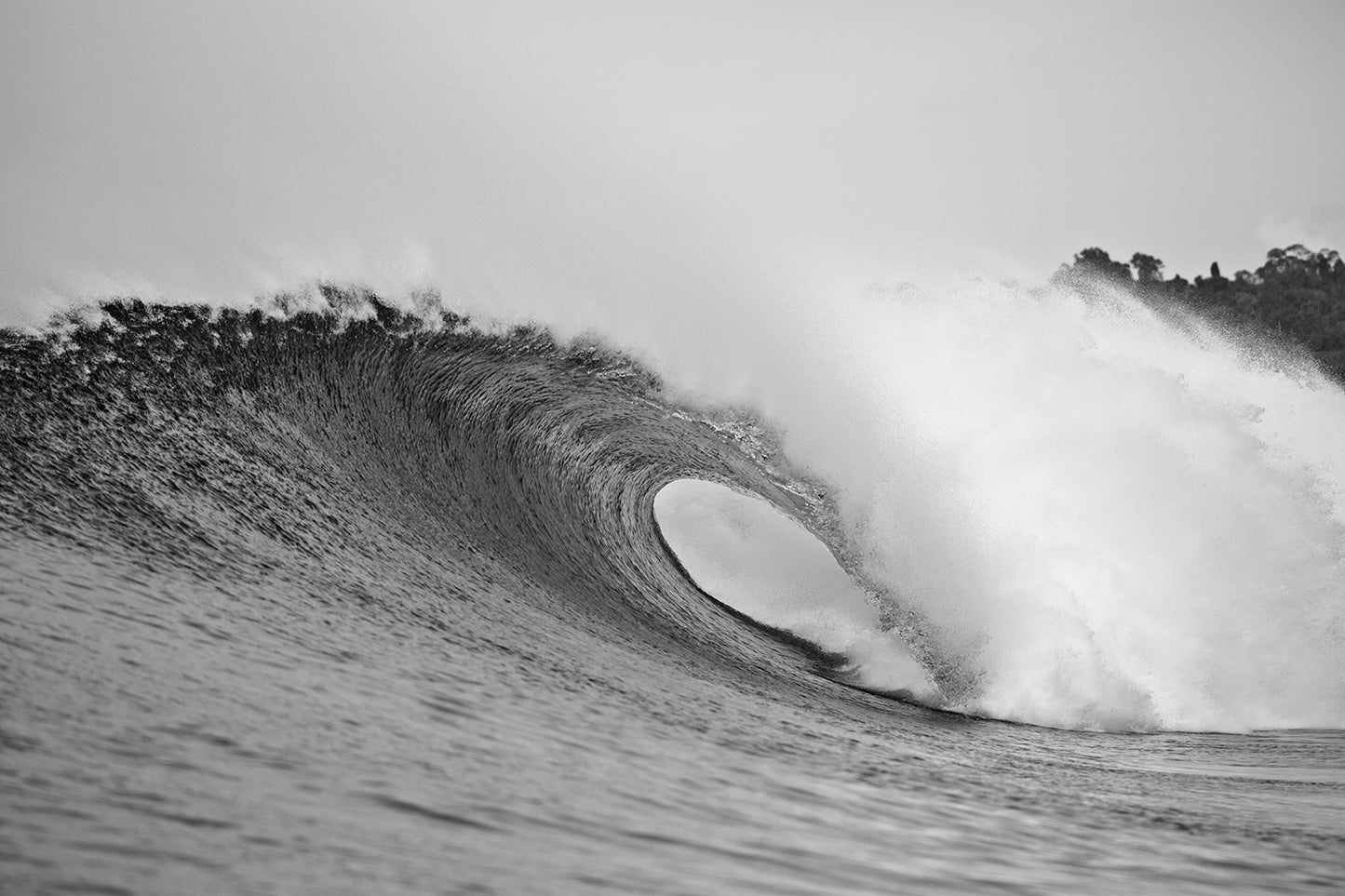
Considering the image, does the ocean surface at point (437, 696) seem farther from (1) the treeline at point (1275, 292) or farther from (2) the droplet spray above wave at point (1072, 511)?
(1) the treeline at point (1275, 292)

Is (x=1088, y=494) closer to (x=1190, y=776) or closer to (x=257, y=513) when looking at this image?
(x=1190, y=776)

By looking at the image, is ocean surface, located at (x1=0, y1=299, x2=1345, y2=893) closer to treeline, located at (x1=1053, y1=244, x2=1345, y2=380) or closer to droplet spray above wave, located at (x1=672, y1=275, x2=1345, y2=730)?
droplet spray above wave, located at (x1=672, y1=275, x2=1345, y2=730)

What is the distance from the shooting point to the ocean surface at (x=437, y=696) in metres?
2.50

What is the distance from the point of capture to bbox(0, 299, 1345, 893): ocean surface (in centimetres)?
250

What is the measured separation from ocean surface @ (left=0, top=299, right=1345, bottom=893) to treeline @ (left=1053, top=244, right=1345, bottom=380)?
6931cm

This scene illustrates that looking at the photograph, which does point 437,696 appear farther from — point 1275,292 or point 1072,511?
point 1275,292

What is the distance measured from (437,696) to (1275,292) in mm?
100995

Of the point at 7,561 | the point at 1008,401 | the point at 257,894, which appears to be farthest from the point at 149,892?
the point at 1008,401

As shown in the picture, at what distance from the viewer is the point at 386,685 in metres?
3.88

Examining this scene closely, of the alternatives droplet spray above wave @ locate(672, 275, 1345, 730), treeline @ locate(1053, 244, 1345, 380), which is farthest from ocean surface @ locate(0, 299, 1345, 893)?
treeline @ locate(1053, 244, 1345, 380)

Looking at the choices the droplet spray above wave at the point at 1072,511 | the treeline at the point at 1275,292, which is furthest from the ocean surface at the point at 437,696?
the treeline at the point at 1275,292

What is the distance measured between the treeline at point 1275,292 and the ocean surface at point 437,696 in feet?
227

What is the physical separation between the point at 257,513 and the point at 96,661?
2.68 m

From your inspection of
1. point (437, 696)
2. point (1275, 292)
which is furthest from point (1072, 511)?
point (1275, 292)
